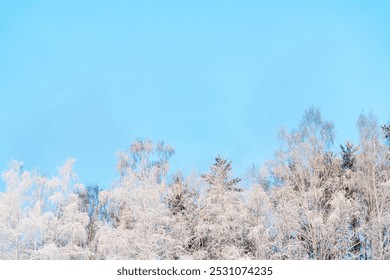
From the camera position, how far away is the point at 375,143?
2152cm

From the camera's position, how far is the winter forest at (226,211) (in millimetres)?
19203

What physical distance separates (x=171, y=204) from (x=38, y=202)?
208 inches

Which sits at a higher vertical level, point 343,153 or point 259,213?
point 343,153

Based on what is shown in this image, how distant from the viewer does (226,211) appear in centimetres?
2050

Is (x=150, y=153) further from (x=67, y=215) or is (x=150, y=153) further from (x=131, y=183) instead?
(x=67, y=215)

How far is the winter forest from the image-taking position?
19.2 m

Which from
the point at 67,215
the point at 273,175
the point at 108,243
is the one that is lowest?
the point at 108,243

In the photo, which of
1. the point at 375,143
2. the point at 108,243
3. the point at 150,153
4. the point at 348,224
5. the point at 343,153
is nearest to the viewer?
the point at 108,243

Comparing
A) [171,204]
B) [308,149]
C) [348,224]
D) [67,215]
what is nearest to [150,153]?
[171,204]

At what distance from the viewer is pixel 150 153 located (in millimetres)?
23172

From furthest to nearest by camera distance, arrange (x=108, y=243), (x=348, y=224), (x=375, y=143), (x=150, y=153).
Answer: (x=150, y=153) < (x=375, y=143) < (x=348, y=224) < (x=108, y=243)

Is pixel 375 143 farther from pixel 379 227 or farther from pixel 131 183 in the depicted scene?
pixel 131 183

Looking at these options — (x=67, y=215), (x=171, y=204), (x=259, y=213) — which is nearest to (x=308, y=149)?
(x=259, y=213)

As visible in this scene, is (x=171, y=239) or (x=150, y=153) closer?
(x=171, y=239)
